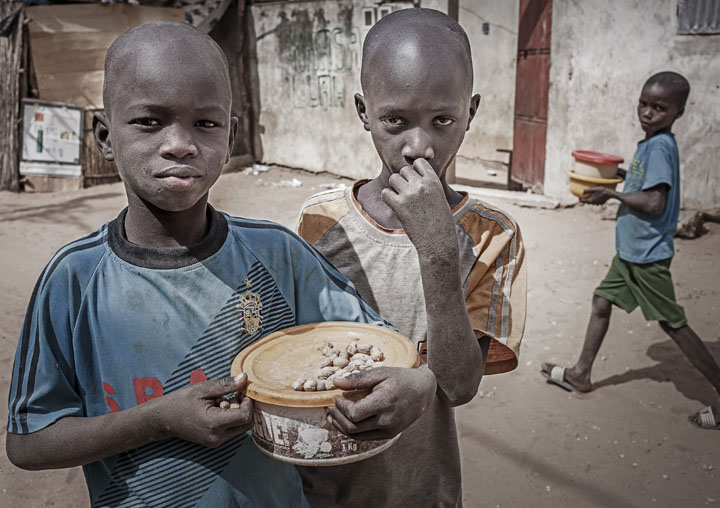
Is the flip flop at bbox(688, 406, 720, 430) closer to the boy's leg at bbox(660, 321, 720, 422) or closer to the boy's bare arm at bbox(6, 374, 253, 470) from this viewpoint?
the boy's leg at bbox(660, 321, 720, 422)

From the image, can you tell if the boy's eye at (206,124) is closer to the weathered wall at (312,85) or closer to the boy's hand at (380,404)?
the boy's hand at (380,404)

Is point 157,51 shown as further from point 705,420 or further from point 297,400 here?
point 705,420

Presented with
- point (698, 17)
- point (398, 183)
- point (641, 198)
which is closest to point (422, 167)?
point (398, 183)

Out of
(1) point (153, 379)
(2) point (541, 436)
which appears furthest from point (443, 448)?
(2) point (541, 436)

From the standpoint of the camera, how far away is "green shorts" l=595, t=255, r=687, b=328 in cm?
349

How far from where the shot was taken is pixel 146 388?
3.73 feet

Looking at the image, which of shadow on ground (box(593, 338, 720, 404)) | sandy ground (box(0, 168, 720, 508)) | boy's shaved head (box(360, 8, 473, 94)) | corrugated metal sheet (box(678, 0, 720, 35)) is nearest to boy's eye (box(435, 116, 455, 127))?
boy's shaved head (box(360, 8, 473, 94))

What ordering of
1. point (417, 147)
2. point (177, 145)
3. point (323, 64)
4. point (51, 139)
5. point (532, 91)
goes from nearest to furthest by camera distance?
point (177, 145) → point (417, 147) → point (532, 91) → point (51, 139) → point (323, 64)

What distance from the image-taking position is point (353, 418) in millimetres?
979

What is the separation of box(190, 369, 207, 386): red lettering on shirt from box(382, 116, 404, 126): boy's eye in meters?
0.68

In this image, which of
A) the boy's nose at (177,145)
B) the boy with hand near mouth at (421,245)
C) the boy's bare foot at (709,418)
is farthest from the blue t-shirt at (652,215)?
the boy's nose at (177,145)

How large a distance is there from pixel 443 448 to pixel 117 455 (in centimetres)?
81

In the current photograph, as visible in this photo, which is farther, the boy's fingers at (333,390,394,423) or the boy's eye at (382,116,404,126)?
the boy's eye at (382,116,404,126)

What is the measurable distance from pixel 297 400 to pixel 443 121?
75cm
